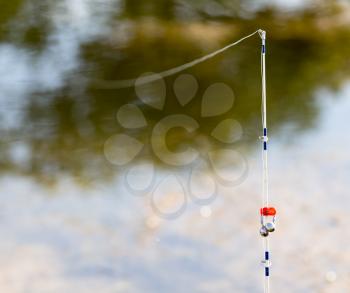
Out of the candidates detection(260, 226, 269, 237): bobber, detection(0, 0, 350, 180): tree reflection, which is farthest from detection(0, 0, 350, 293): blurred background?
detection(260, 226, 269, 237): bobber

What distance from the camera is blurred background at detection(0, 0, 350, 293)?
5215 mm

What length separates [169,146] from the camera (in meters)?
6.77

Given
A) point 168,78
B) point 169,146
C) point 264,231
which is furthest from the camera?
point 168,78

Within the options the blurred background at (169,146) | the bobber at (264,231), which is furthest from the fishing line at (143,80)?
the bobber at (264,231)

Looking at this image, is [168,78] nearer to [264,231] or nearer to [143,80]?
[143,80]

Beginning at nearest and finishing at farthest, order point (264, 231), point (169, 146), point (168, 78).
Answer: point (264, 231) < point (169, 146) < point (168, 78)

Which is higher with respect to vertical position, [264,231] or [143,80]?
[143,80]

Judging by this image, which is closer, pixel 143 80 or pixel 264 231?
pixel 264 231

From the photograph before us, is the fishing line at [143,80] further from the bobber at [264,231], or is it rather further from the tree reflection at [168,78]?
the bobber at [264,231]

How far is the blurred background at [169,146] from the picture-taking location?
5215 millimetres

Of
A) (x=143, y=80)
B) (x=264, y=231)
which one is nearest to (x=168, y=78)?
(x=143, y=80)

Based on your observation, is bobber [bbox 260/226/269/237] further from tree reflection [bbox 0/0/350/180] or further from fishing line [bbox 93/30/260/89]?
fishing line [bbox 93/30/260/89]

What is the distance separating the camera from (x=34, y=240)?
5527 millimetres

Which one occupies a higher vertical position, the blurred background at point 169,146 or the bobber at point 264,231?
the blurred background at point 169,146
